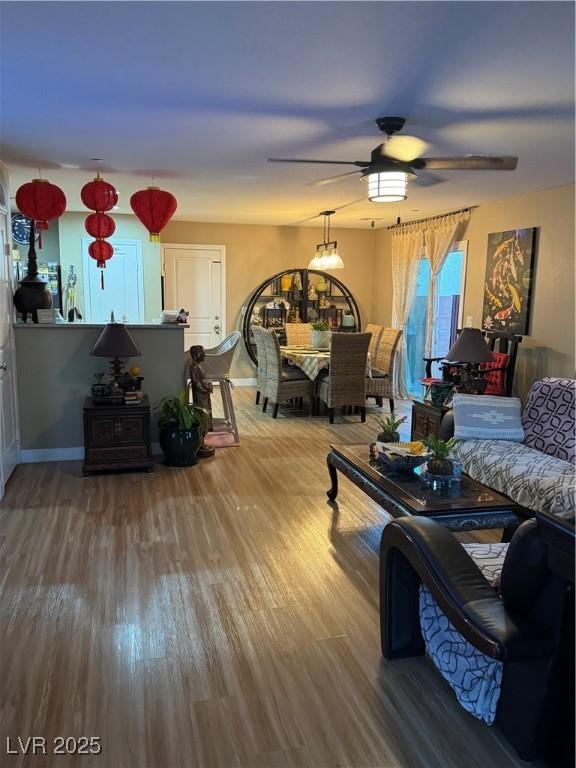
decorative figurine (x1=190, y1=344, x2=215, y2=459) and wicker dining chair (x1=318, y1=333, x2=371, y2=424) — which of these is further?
wicker dining chair (x1=318, y1=333, x2=371, y2=424)

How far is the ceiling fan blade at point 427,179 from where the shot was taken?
454 cm

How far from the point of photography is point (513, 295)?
5.66m

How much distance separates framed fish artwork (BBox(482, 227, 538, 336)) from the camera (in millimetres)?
5461

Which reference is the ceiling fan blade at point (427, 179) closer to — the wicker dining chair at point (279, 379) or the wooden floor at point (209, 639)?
the wicker dining chair at point (279, 379)

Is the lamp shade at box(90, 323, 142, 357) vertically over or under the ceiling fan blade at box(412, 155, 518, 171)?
under

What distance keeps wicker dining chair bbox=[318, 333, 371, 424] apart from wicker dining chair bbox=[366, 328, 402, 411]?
1.02 ft

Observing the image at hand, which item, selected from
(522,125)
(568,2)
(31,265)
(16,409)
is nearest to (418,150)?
(522,125)

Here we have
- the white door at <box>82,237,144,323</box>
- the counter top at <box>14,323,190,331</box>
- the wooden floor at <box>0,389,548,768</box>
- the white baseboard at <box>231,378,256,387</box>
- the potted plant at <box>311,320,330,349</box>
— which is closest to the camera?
the wooden floor at <box>0,389,548,768</box>

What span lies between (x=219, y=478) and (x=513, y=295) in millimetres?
3426

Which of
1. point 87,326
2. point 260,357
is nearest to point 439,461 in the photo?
point 87,326

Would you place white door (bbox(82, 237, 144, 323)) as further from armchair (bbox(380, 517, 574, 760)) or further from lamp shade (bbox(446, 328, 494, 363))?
armchair (bbox(380, 517, 574, 760))

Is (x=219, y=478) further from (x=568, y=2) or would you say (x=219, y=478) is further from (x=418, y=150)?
(x=568, y=2)

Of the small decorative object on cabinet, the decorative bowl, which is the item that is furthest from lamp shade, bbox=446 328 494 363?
the small decorative object on cabinet

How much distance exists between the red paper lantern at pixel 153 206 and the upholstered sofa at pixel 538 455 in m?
2.63
